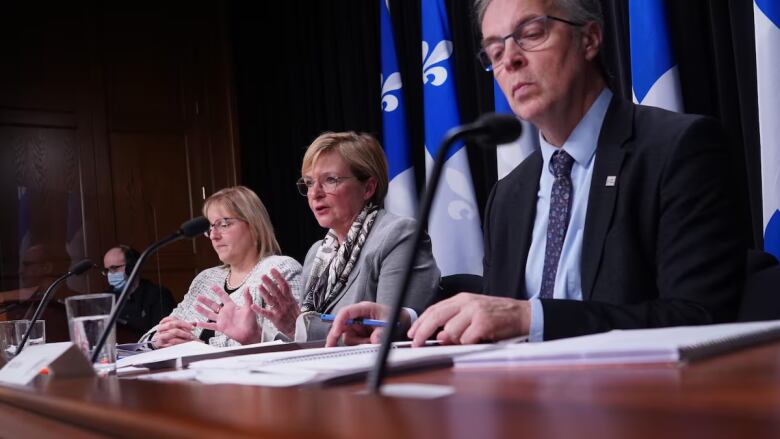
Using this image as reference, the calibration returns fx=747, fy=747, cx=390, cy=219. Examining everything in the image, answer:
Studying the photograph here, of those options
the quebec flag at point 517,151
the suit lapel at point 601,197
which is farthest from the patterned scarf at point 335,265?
the suit lapel at point 601,197

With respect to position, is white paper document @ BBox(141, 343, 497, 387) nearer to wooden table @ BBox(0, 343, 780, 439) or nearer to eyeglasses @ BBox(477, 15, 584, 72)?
wooden table @ BBox(0, 343, 780, 439)

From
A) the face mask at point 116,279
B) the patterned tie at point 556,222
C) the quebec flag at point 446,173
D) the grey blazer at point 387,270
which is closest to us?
the patterned tie at point 556,222

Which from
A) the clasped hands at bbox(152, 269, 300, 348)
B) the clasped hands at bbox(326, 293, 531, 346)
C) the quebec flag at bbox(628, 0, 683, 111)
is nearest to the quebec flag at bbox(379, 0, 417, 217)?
the quebec flag at bbox(628, 0, 683, 111)

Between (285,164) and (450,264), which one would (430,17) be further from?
(285,164)

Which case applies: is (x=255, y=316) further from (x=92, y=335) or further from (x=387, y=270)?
(x=92, y=335)

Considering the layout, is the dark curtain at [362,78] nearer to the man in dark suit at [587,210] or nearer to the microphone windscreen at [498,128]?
the man in dark suit at [587,210]

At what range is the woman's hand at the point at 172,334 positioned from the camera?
2.47 metres

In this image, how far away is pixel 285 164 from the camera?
5469 millimetres

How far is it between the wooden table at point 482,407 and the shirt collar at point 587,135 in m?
0.95

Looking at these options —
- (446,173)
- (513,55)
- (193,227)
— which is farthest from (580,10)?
(446,173)

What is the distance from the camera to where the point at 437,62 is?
11.6 ft

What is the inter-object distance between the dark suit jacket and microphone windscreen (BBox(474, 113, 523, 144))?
1.49 ft

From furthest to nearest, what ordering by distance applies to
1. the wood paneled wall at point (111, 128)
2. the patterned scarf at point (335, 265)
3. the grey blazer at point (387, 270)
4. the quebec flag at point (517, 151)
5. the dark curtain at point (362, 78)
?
the wood paneled wall at point (111, 128) → the quebec flag at point (517, 151) → the patterned scarf at point (335, 265) → the dark curtain at point (362, 78) → the grey blazer at point (387, 270)

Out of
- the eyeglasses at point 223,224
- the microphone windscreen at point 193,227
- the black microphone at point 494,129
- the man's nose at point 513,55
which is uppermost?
the man's nose at point 513,55
